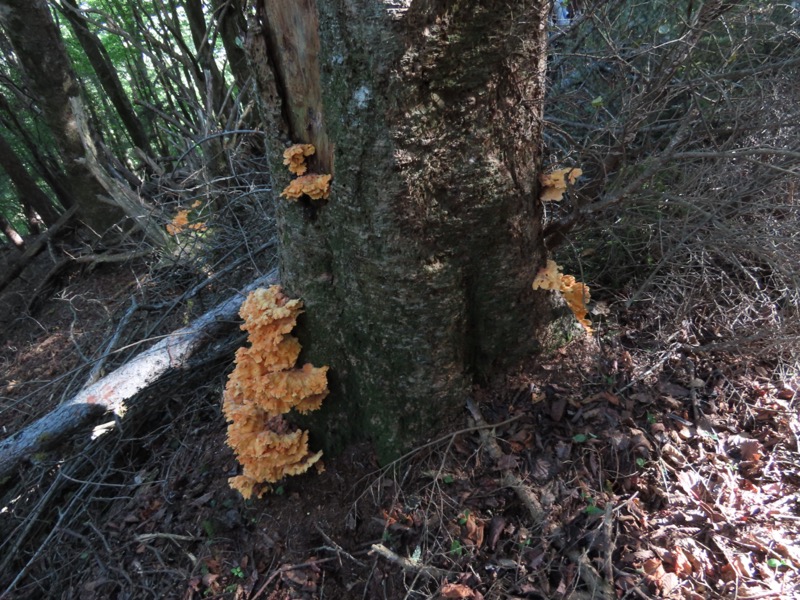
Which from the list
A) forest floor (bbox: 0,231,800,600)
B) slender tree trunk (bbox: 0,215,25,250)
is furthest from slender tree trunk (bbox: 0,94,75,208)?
forest floor (bbox: 0,231,800,600)

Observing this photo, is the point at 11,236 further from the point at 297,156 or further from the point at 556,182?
the point at 556,182

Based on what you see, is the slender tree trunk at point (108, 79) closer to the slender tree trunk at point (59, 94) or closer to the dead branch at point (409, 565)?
the slender tree trunk at point (59, 94)

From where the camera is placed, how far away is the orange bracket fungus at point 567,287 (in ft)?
7.71

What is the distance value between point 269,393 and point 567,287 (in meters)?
1.69

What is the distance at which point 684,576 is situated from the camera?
189 cm

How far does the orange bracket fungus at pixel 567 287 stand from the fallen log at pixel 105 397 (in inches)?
100

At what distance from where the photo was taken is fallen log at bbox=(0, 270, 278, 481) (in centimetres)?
312

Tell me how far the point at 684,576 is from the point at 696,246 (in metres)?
1.91

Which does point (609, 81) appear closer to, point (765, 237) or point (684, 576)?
point (765, 237)

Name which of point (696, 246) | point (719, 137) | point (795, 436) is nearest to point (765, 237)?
point (696, 246)

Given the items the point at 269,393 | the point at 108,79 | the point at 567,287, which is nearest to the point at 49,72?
the point at 108,79

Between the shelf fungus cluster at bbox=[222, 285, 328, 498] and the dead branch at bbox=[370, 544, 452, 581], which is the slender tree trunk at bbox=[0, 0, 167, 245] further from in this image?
the dead branch at bbox=[370, 544, 452, 581]

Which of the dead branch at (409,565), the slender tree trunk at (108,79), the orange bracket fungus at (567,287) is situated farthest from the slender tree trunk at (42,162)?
the orange bracket fungus at (567,287)

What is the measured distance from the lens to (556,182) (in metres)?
2.22
